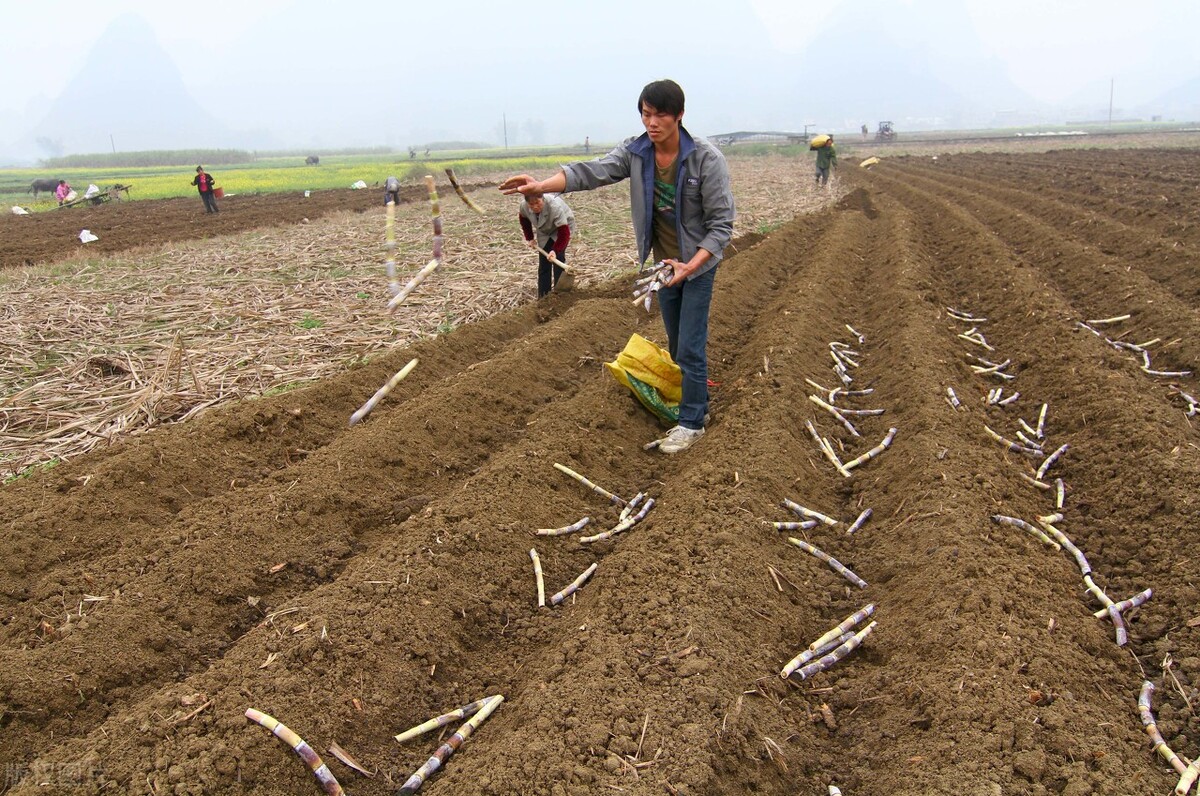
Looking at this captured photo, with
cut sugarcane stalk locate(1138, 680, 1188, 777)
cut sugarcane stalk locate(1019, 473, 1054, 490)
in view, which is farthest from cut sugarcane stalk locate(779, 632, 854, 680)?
cut sugarcane stalk locate(1019, 473, 1054, 490)

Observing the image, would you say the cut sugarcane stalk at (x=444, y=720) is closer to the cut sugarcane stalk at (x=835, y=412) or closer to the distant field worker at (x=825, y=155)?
the cut sugarcane stalk at (x=835, y=412)

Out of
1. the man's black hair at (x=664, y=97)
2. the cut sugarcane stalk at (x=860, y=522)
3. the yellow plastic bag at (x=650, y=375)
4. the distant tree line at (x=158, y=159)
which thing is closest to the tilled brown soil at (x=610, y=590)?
the cut sugarcane stalk at (x=860, y=522)

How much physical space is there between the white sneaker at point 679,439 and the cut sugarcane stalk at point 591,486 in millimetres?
722

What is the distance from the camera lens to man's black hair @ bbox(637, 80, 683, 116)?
14.4 ft

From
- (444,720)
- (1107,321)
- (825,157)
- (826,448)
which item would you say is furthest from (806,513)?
(825,157)

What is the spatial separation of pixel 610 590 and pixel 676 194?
2.61 m

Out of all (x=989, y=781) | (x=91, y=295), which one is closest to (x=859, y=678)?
(x=989, y=781)

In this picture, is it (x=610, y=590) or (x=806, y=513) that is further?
(x=806, y=513)

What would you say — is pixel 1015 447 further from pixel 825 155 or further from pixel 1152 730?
pixel 825 155

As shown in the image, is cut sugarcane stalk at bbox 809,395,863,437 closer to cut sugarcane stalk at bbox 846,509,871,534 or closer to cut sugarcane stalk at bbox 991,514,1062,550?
cut sugarcane stalk at bbox 846,509,871,534

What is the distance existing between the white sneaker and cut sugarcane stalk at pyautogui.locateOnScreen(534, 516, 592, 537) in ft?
3.60

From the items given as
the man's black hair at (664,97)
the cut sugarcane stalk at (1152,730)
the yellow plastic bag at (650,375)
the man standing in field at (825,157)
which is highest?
the man standing in field at (825,157)

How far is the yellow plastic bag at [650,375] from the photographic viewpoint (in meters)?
5.68

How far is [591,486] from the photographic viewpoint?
475 cm
